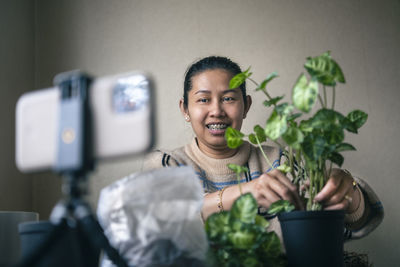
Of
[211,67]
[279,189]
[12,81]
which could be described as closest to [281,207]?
[279,189]

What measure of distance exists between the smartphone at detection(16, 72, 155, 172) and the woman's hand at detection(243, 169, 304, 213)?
0.44m

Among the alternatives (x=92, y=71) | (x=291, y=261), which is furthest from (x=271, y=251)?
(x=92, y=71)

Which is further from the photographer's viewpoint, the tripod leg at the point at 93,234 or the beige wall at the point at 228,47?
the beige wall at the point at 228,47

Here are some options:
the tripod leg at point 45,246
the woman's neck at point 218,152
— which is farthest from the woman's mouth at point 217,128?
the tripod leg at point 45,246

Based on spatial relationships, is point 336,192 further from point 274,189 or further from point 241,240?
point 241,240

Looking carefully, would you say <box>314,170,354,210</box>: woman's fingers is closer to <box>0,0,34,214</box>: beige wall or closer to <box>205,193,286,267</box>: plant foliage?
<box>205,193,286,267</box>: plant foliage

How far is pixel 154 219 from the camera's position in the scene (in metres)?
0.62

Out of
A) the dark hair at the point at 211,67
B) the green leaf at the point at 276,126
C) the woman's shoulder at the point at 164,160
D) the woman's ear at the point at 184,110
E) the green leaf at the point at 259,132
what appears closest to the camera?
the green leaf at the point at 276,126

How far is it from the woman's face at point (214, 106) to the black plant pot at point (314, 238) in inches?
32.1

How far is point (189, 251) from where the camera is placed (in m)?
0.63

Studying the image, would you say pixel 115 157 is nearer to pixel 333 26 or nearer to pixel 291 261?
pixel 291 261

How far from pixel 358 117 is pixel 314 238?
1.02ft

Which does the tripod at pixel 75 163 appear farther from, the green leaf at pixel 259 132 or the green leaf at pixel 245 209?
the green leaf at pixel 259 132

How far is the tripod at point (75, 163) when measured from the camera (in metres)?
0.53
